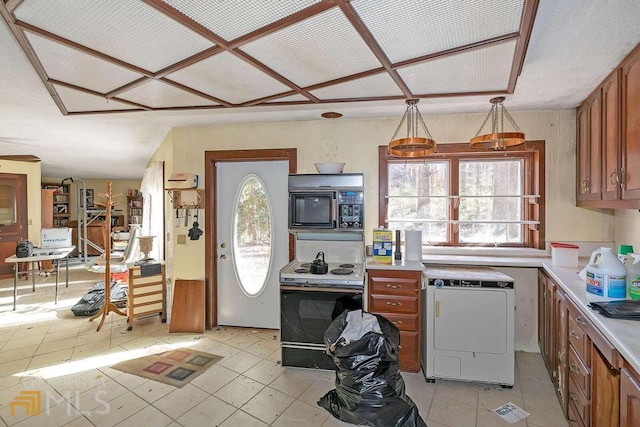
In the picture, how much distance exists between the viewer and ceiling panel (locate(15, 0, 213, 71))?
4.55 ft

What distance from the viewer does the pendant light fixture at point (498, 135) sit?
7.37ft

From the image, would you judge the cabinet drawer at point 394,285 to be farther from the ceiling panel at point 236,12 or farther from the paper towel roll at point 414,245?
the ceiling panel at point 236,12

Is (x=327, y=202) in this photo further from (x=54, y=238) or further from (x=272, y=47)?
(x=54, y=238)

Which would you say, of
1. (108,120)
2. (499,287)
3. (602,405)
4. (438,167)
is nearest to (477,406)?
(499,287)

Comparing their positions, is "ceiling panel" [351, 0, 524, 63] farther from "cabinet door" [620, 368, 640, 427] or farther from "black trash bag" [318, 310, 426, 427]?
"black trash bag" [318, 310, 426, 427]

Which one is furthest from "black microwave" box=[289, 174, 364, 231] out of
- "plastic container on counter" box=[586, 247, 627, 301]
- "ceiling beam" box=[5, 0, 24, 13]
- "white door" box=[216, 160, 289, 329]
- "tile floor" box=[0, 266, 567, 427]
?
"ceiling beam" box=[5, 0, 24, 13]

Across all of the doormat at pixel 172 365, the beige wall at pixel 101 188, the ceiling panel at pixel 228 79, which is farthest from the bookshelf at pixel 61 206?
the ceiling panel at pixel 228 79

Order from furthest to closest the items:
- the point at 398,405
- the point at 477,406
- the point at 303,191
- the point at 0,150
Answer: the point at 0,150 → the point at 303,191 → the point at 477,406 → the point at 398,405

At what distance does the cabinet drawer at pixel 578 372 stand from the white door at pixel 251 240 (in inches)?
97.2

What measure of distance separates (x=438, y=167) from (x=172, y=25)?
267cm

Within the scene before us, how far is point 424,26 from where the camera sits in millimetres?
1516

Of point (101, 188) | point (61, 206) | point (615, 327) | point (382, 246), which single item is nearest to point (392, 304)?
point (382, 246)

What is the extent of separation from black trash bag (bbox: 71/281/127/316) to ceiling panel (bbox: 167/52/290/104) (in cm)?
317

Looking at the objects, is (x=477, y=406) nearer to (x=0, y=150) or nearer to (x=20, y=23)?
(x=20, y=23)
